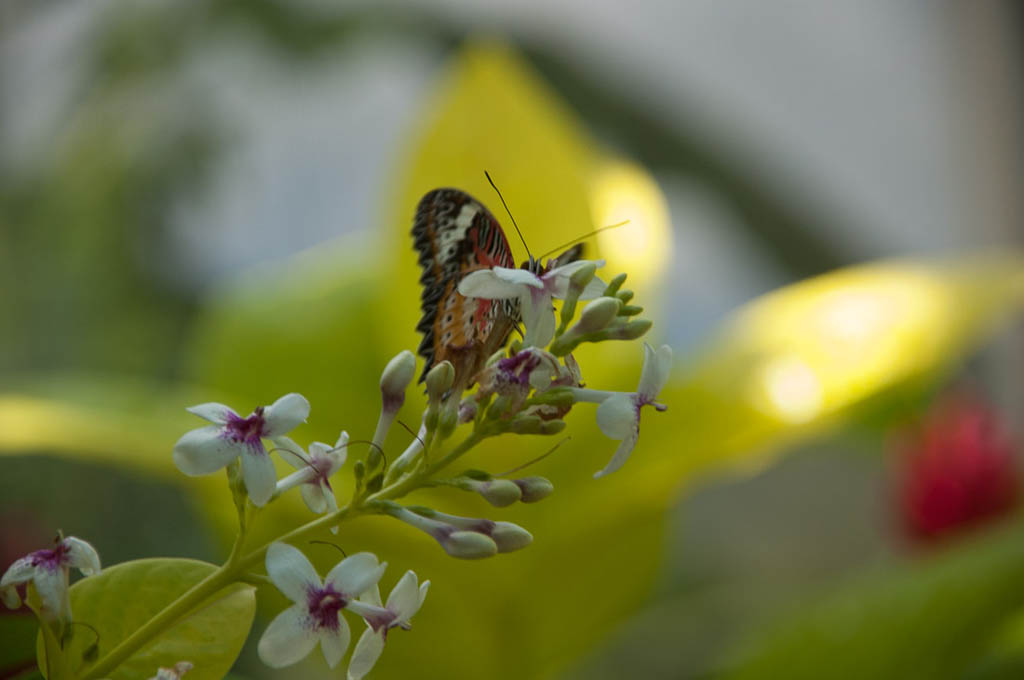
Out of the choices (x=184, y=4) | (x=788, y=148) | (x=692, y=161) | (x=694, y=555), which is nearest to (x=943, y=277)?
(x=694, y=555)

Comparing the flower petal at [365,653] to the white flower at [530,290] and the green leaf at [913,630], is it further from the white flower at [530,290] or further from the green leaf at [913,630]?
the green leaf at [913,630]

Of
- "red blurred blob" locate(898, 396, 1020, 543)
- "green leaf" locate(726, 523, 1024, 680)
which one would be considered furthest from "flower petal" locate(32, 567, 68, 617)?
"red blurred blob" locate(898, 396, 1020, 543)

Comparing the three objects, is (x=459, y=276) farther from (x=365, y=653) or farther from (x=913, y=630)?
(x=913, y=630)

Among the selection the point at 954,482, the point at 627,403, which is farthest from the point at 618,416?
the point at 954,482

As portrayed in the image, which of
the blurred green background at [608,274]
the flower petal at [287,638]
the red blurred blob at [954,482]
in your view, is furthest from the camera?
the red blurred blob at [954,482]

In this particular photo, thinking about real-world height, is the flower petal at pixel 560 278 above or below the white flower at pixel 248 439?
above

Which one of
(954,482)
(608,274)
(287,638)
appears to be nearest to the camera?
(287,638)

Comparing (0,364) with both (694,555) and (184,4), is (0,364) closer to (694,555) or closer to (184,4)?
(184,4)

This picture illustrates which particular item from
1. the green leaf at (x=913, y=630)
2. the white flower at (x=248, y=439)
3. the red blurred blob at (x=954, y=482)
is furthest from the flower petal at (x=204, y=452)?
the red blurred blob at (x=954, y=482)
